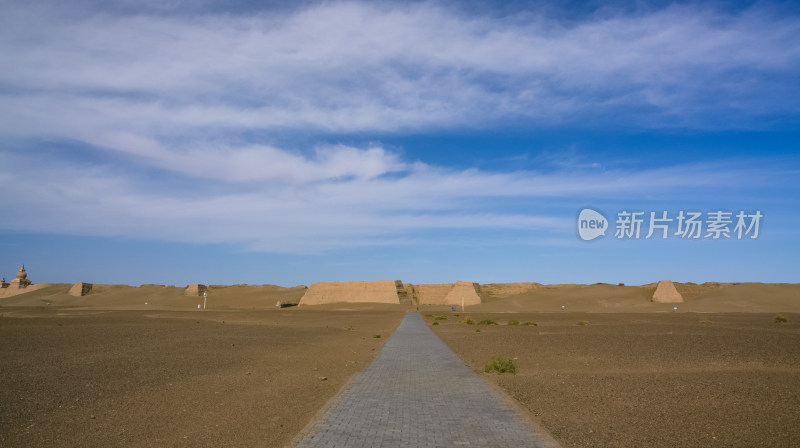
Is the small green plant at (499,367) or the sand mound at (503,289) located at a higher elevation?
the sand mound at (503,289)

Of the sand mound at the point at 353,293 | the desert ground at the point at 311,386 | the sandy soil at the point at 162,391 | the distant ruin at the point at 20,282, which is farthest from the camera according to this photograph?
the distant ruin at the point at 20,282

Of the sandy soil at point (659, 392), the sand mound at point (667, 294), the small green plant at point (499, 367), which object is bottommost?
the sandy soil at point (659, 392)

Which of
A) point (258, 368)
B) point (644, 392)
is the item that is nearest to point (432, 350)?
point (258, 368)

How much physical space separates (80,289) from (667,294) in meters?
133

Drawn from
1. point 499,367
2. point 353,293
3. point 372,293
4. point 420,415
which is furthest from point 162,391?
point 353,293

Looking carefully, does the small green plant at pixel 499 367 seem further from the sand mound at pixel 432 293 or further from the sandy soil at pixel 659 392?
the sand mound at pixel 432 293

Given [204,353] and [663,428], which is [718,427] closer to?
[663,428]

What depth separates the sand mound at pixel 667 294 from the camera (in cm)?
8775

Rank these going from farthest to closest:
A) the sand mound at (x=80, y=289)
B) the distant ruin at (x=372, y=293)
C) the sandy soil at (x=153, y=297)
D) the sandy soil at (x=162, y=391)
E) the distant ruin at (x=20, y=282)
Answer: the distant ruin at (x=20, y=282) < the sand mound at (x=80, y=289) < the sandy soil at (x=153, y=297) < the distant ruin at (x=372, y=293) < the sandy soil at (x=162, y=391)

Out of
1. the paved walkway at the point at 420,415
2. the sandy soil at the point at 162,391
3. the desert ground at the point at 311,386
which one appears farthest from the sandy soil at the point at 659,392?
the sandy soil at the point at 162,391

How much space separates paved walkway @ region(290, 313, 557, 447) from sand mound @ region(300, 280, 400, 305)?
96023 millimetres

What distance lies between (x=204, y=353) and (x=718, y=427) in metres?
17.0

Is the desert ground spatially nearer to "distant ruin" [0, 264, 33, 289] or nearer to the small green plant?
the small green plant

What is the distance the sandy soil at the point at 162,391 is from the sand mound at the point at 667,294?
8034 cm
